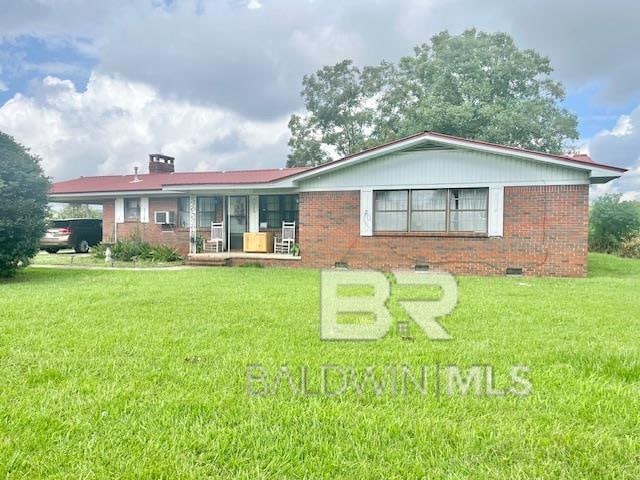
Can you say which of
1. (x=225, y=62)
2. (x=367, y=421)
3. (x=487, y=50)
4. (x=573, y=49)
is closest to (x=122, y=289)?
(x=367, y=421)

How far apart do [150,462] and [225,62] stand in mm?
16751

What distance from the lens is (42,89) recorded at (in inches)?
567

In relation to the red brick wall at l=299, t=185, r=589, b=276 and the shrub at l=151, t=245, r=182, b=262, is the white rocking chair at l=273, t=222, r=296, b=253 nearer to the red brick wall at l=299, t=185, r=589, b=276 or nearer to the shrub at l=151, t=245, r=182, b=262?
the red brick wall at l=299, t=185, r=589, b=276

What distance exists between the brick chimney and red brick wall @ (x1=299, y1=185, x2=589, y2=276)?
12.3 metres

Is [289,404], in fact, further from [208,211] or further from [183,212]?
[183,212]

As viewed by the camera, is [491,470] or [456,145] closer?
[491,470]

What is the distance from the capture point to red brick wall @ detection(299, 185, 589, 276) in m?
11.3

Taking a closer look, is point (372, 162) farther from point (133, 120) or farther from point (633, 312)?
point (133, 120)

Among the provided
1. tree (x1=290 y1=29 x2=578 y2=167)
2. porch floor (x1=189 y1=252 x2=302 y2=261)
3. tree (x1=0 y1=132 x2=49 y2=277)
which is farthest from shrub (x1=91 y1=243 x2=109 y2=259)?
tree (x1=290 y1=29 x2=578 y2=167)

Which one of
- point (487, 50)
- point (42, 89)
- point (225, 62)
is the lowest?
point (42, 89)

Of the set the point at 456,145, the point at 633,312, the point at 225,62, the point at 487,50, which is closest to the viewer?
the point at 633,312

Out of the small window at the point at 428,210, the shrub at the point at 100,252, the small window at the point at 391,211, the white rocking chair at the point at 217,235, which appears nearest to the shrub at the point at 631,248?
the small window at the point at 428,210

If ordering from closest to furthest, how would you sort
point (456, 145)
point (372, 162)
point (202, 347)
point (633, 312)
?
point (202, 347) < point (633, 312) < point (456, 145) < point (372, 162)

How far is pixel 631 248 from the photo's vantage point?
746 inches
